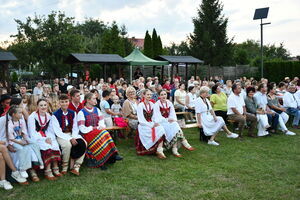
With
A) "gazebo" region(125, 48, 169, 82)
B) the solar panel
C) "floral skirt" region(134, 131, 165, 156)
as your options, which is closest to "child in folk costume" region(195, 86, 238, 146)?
"floral skirt" region(134, 131, 165, 156)

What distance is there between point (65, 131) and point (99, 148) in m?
0.70

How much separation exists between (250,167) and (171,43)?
55.4 meters

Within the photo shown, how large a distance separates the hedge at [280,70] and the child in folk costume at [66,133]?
22.5 meters

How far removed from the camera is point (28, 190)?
14.5 feet

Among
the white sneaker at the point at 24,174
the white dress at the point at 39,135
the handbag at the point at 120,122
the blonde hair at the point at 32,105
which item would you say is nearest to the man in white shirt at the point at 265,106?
the handbag at the point at 120,122

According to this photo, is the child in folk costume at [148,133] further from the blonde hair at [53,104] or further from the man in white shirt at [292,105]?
the man in white shirt at [292,105]

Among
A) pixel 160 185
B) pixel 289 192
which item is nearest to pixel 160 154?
pixel 160 185

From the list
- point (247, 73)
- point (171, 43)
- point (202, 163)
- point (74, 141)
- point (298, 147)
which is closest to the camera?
point (74, 141)

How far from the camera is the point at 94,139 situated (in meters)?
5.39

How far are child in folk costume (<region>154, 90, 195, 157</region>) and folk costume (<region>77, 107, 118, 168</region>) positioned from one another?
1391mm

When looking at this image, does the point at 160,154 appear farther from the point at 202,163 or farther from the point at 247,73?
the point at 247,73

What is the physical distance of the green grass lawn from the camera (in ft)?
13.9

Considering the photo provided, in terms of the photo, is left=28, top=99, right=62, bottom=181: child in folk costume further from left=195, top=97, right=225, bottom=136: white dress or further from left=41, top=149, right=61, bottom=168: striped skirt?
left=195, top=97, right=225, bottom=136: white dress

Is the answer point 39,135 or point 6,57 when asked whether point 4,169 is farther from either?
point 6,57
